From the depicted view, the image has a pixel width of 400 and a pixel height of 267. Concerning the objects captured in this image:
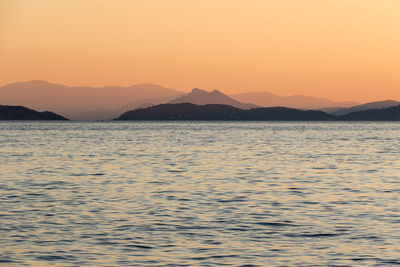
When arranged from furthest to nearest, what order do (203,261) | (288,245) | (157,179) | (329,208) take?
(157,179), (329,208), (288,245), (203,261)

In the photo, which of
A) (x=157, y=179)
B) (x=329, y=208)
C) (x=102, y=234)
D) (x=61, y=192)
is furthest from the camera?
(x=157, y=179)

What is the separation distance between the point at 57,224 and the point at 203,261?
24.6 ft

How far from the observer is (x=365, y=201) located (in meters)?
31.3

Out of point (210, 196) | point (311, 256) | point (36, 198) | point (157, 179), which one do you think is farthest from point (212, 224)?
point (157, 179)

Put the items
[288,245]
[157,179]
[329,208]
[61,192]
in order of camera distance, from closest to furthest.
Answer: [288,245] < [329,208] < [61,192] < [157,179]

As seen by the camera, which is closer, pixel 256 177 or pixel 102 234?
pixel 102 234

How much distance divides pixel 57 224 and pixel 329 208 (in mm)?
11060

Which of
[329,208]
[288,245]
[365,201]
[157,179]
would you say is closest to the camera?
[288,245]

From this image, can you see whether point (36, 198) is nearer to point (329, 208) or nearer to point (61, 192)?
point (61, 192)

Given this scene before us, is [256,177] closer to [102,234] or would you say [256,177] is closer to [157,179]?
[157,179]

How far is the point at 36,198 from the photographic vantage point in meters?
31.9

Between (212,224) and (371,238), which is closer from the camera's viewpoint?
(371,238)

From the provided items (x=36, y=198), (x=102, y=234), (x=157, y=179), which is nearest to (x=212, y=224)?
(x=102, y=234)

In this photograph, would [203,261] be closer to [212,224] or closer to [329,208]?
[212,224]
